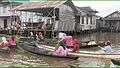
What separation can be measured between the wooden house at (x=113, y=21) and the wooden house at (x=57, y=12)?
11.5 metres

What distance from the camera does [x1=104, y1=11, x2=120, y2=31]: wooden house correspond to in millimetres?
41562

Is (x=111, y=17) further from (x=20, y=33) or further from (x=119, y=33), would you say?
(x=20, y=33)

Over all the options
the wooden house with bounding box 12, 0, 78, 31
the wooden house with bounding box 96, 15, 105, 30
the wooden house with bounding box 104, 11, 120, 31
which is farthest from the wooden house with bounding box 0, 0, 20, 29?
the wooden house with bounding box 104, 11, 120, 31

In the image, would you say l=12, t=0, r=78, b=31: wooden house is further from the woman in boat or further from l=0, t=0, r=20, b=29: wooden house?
the woman in boat

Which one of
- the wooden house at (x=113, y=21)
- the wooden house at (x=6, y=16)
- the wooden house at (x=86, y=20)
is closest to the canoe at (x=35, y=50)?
the wooden house at (x=86, y=20)

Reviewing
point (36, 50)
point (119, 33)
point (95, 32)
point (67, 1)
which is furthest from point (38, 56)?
point (119, 33)

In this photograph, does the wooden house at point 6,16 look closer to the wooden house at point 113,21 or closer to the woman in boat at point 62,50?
the wooden house at point 113,21

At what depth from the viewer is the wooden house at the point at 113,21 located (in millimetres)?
41562

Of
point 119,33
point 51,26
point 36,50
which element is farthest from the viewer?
point 119,33

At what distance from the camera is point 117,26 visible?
41.5 m

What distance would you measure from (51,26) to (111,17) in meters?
16.5

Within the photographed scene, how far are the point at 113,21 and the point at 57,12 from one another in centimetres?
1592

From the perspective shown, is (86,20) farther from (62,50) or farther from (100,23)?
(62,50)

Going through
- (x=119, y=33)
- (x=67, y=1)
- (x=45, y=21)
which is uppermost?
(x=67, y=1)
